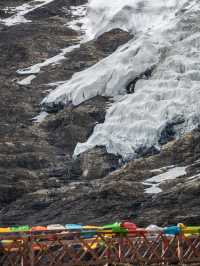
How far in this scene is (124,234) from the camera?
2531cm

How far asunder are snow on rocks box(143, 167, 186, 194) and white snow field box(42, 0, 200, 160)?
937cm

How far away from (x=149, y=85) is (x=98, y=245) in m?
54.2

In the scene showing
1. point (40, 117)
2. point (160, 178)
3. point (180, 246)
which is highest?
point (180, 246)

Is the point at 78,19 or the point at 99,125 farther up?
the point at 78,19

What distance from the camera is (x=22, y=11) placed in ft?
405

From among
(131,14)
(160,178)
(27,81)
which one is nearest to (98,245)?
(160,178)

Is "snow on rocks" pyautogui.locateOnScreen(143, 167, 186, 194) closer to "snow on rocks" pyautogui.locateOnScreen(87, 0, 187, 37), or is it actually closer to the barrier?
the barrier

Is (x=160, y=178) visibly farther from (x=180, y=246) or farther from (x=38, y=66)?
(x=38, y=66)

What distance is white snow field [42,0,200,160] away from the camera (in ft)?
231

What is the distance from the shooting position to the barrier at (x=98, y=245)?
76.6 ft

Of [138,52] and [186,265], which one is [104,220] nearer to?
[186,265]

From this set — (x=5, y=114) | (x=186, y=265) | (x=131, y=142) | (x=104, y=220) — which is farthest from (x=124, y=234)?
(x=5, y=114)

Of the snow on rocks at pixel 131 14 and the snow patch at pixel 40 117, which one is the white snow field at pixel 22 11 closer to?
the snow on rocks at pixel 131 14

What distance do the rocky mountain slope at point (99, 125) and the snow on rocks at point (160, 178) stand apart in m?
0.12
